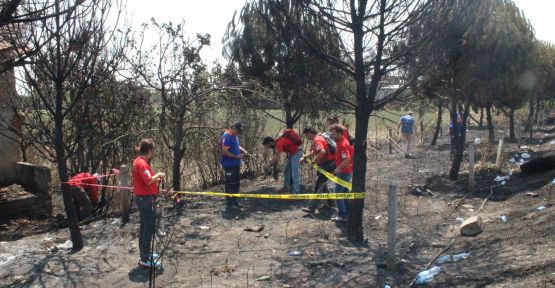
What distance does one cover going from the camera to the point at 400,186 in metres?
11.3

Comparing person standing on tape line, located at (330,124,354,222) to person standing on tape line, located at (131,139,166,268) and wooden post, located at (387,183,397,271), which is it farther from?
person standing on tape line, located at (131,139,166,268)

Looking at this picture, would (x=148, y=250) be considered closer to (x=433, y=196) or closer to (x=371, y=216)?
(x=371, y=216)

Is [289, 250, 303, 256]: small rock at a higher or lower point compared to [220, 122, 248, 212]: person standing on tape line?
lower

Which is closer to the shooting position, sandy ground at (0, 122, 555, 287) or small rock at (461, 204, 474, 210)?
sandy ground at (0, 122, 555, 287)

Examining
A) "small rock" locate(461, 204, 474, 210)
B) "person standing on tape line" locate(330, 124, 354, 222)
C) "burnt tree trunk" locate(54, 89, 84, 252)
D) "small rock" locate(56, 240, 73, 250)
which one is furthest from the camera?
"small rock" locate(461, 204, 474, 210)

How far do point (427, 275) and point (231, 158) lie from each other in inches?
182

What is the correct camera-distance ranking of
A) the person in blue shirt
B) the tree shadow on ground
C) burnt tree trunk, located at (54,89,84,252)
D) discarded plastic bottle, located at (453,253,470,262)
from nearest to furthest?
1. discarded plastic bottle, located at (453,253,470,262)
2. the tree shadow on ground
3. burnt tree trunk, located at (54,89,84,252)
4. the person in blue shirt

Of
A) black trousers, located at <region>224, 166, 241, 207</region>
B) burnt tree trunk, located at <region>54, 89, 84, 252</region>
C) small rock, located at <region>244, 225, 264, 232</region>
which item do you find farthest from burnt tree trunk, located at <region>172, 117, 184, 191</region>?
burnt tree trunk, located at <region>54, 89, 84, 252</region>

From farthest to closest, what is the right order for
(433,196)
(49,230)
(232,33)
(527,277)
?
(232,33) → (433,196) → (49,230) → (527,277)

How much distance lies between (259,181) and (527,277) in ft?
27.9

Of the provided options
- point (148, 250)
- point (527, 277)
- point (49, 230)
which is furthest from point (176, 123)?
point (527, 277)

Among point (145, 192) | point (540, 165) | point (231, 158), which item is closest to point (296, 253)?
point (145, 192)

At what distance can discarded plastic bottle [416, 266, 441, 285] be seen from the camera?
5141 mm

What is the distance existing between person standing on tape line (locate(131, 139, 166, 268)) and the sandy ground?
0.34 metres
